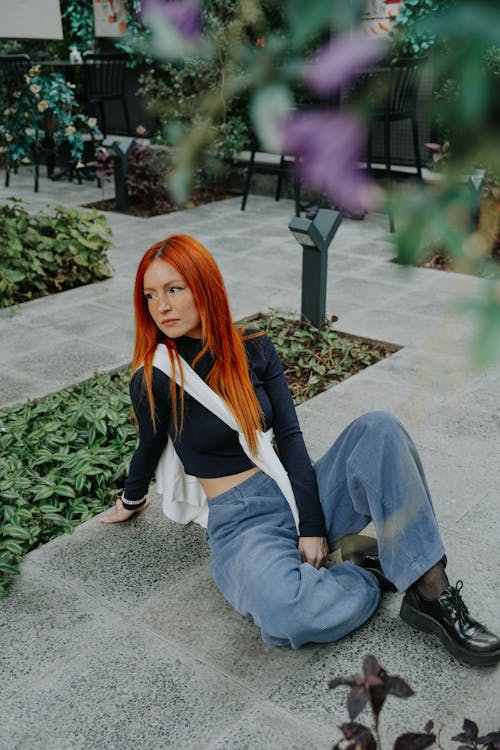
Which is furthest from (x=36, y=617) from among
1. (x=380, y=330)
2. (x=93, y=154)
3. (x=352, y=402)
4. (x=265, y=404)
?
(x=93, y=154)

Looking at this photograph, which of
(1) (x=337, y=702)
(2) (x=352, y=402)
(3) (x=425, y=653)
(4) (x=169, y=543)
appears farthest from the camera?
(2) (x=352, y=402)

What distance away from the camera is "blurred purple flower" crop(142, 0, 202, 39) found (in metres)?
0.68

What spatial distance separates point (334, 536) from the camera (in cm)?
228

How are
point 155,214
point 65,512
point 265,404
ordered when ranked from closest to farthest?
point 265,404 → point 65,512 → point 155,214

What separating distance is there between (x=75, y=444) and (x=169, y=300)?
4.79 feet

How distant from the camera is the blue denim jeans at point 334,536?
2.06 m

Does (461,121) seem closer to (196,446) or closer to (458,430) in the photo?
(196,446)

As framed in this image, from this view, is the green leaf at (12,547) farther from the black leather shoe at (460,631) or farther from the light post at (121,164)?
the light post at (121,164)

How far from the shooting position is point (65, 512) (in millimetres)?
3014

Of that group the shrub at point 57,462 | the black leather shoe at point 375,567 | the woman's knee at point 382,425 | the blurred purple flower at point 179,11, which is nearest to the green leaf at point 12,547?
the shrub at point 57,462

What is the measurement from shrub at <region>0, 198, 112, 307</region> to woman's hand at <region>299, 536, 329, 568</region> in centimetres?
362

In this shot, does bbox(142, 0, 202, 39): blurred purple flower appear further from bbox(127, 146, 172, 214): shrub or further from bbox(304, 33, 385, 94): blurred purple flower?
bbox(127, 146, 172, 214): shrub

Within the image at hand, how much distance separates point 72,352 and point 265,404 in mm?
2496

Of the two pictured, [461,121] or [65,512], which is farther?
[65,512]
